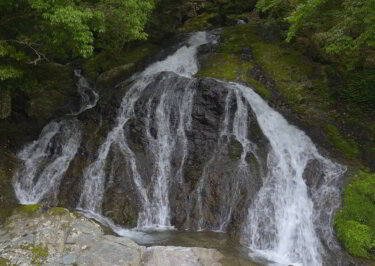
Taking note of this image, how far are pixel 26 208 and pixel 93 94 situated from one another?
945 centimetres

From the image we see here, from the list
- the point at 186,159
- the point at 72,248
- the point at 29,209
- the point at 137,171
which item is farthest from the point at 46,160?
the point at 72,248

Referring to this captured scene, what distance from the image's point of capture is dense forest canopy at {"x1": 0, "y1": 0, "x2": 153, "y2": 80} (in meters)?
10.1

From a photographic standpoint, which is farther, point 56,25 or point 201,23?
point 201,23

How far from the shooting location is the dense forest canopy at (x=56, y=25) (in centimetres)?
1012

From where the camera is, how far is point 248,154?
12.8 metres

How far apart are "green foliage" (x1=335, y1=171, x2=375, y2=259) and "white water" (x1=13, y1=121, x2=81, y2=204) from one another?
969cm

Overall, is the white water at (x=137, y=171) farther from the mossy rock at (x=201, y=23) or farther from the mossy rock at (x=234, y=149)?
the mossy rock at (x=201, y=23)

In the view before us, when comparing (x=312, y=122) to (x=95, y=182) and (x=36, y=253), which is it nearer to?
(x=95, y=182)

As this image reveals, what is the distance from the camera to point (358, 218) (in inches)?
407

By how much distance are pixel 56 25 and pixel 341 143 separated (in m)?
10.6

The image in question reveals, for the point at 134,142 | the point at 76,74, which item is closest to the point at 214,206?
the point at 134,142

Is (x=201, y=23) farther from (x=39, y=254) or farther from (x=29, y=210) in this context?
(x=39, y=254)

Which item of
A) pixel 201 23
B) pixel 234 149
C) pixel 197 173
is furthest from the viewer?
pixel 201 23

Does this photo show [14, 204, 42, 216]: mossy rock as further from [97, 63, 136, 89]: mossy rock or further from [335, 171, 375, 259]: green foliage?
[97, 63, 136, 89]: mossy rock
